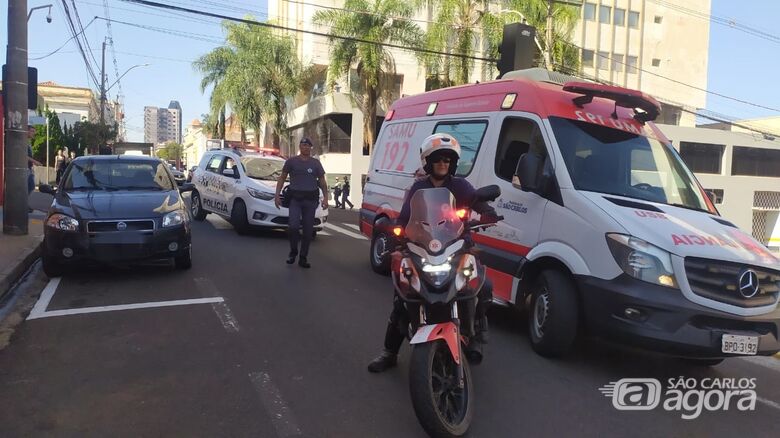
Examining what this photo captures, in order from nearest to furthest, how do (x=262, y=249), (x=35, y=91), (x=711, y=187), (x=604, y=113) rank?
(x=604, y=113) → (x=262, y=249) → (x=35, y=91) → (x=711, y=187)

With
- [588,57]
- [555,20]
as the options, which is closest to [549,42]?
[555,20]

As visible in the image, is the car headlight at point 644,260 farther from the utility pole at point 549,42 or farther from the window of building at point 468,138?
the utility pole at point 549,42

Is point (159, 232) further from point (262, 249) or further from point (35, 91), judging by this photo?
point (35, 91)

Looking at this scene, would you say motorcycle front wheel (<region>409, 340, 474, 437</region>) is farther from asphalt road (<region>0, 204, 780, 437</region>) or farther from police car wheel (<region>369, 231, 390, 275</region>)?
police car wheel (<region>369, 231, 390, 275</region>)

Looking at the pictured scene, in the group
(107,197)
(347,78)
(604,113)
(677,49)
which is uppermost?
(677,49)

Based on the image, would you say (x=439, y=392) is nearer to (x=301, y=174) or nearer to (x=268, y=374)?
(x=268, y=374)

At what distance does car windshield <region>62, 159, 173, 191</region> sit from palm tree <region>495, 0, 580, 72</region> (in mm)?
18450

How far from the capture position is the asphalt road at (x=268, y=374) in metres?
3.79

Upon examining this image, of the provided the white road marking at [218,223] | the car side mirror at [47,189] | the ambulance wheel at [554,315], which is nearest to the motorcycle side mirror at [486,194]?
the ambulance wheel at [554,315]

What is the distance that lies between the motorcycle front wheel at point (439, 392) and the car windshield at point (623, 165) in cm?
231

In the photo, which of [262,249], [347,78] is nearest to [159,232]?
[262,249]

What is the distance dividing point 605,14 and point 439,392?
42.8 metres

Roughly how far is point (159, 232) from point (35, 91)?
19.4 ft

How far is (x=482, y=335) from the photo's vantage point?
4230mm
